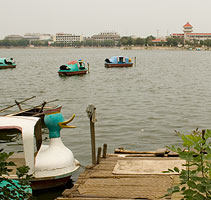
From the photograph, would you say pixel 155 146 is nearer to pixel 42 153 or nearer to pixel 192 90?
pixel 42 153

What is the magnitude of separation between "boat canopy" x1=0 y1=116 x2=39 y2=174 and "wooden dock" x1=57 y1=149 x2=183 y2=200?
1376mm

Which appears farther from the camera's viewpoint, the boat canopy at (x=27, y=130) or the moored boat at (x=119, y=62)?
the moored boat at (x=119, y=62)

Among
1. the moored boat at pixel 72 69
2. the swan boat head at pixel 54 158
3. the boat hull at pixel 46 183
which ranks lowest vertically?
the moored boat at pixel 72 69

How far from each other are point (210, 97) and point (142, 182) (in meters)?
24.3

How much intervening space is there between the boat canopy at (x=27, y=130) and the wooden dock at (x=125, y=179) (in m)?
1.38

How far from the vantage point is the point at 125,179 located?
8.52m

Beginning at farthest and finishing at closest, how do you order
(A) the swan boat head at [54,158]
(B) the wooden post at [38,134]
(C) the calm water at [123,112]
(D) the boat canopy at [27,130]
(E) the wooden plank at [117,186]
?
(C) the calm water at [123,112], (B) the wooden post at [38,134], (A) the swan boat head at [54,158], (D) the boat canopy at [27,130], (E) the wooden plank at [117,186]

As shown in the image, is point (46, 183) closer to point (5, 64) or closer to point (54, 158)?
point (54, 158)

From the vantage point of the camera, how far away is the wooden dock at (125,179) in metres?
7.69

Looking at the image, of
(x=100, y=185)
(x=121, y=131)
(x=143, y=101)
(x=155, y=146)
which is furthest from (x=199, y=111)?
(x=100, y=185)

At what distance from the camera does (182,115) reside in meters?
22.4

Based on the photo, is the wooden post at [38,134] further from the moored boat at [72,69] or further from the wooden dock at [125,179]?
the moored boat at [72,69]

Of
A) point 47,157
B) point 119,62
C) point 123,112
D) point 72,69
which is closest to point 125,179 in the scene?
point 47,157

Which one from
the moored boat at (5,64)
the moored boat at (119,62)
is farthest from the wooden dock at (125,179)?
the moored boat at (5,64)
